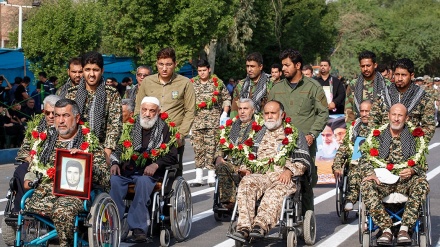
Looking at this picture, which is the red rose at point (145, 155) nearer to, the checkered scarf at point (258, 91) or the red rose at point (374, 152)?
the red rose at point (374, 152)

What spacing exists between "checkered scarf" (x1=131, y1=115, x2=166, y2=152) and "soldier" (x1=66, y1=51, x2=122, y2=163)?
1.90 feet

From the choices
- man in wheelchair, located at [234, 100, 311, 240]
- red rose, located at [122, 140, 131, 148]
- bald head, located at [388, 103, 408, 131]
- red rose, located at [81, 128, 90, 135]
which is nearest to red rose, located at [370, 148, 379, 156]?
bald head, located at [388, 103, 408, 131]

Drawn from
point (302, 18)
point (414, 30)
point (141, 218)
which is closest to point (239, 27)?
point (302, 18)

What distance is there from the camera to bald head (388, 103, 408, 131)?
9.95 metres

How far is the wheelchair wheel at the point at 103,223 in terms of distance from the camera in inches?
333

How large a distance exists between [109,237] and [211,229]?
2.87 metres

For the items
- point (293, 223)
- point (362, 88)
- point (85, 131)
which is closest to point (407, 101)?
point (362, 88)

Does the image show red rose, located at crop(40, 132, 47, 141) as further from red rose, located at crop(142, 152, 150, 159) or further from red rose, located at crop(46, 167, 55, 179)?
red rose, located at crop(142, 152, 150, 159)

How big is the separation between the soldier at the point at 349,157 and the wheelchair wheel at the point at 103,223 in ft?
11.9

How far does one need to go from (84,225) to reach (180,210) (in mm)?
2245

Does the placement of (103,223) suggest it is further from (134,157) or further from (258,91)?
(258,91)

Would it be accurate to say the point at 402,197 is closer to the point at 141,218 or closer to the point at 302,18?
the point at 141,218

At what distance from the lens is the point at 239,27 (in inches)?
2023

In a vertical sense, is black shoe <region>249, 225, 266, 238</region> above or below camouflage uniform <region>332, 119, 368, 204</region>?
below
